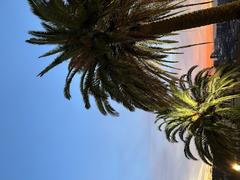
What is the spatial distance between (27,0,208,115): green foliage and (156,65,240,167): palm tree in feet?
14.3

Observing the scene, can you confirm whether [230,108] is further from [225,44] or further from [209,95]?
[225,44]

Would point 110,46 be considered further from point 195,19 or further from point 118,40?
point 195,19

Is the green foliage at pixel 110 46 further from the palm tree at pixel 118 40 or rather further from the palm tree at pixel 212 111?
the palm tree at pixel 212 111

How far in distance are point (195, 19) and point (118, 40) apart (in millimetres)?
1758

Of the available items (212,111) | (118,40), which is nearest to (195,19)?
(118,40)

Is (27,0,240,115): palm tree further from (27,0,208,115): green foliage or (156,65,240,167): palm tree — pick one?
(156,65,240,167): palm tree

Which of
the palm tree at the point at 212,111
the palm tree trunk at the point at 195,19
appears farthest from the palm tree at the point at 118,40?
the palm tree at the point at 212,111

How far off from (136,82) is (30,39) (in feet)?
9.14

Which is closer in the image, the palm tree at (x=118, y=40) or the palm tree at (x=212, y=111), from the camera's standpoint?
the palm tree at (x=118, y=40)

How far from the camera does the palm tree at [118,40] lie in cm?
1070

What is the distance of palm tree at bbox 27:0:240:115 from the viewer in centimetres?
1070

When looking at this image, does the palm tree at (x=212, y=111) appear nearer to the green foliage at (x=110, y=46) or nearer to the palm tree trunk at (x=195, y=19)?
the green foliage at (x=110, y=46)

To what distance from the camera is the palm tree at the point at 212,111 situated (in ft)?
55.1

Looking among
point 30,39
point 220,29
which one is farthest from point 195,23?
point 220,29
